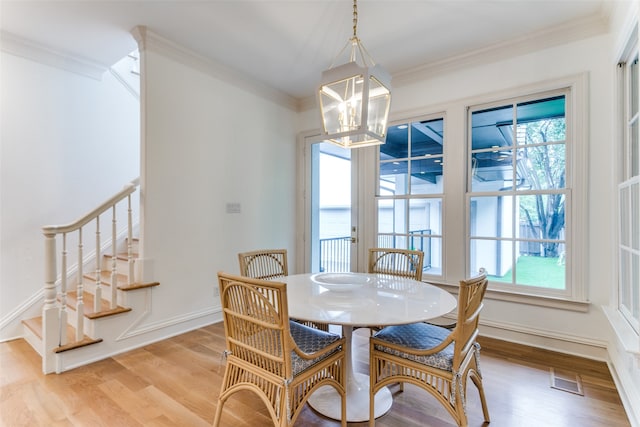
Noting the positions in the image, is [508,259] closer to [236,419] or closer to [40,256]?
[236,419]

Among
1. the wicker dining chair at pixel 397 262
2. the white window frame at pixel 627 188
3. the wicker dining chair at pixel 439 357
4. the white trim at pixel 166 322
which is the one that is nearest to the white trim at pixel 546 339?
the white window frame at pixel 627 188

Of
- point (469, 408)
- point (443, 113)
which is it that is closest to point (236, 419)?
point (469, 408)

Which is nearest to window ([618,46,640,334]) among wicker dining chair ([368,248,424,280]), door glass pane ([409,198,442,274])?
wicker dining chair ([368,248,424,280])

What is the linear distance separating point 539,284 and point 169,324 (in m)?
3.44

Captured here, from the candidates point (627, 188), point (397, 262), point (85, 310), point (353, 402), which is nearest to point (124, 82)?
point (85, 310)

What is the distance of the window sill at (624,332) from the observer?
60.4 inches

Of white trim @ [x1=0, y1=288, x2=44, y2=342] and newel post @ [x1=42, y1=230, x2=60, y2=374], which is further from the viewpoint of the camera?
white trim @ [x1=0, y1=288, x2=44, y2=342]

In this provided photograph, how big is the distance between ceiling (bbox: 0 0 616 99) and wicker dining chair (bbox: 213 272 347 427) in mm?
2206

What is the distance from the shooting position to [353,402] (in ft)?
6.07

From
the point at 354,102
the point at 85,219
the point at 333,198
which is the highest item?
the point at 354,102

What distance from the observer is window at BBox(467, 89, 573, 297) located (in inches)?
106

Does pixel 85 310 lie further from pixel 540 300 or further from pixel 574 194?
pixel 574 194

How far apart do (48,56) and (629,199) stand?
5.08 metres

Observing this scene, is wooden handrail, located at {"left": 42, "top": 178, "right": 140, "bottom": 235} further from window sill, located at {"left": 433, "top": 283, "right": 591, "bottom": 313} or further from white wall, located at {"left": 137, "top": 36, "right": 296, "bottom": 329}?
window sill, located at {"left": 433, "top": 283, "right": 591, "bottom": 313}
